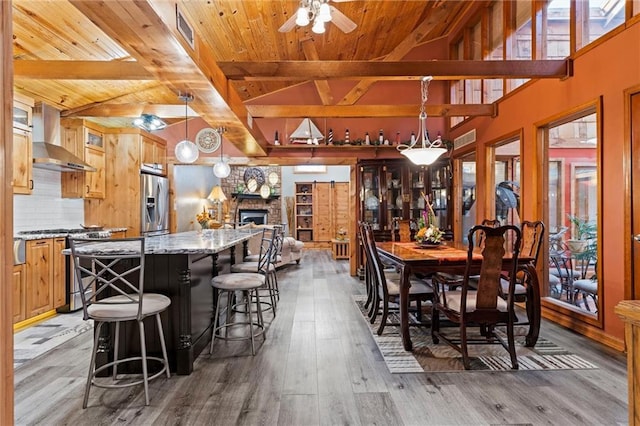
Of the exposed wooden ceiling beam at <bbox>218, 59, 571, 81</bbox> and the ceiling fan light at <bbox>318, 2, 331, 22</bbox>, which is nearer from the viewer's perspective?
the ceiling fan light at <bbox>318, 2, 331, 22</bbox>

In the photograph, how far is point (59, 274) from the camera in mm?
4211

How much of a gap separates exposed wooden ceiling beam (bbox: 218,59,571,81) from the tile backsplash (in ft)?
9.80

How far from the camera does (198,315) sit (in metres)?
2.97

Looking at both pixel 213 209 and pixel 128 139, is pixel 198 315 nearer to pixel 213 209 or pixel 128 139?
pixel 128 139

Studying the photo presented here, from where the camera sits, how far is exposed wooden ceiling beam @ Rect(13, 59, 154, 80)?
3309 millimetres

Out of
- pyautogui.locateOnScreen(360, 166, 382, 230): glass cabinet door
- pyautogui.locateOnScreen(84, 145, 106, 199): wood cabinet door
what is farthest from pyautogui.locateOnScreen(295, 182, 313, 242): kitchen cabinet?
pyautogui.locateOnScreen(84, 145, 106, 199): wood cabinet door

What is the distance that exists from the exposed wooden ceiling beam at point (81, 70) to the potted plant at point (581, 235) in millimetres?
4852

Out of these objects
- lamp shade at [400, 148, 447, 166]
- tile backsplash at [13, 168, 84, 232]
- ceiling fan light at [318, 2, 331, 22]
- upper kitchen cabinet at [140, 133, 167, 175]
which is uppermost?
ceiling fan light at [318, 2, 331, 22]

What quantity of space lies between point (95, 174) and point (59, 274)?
1.63m

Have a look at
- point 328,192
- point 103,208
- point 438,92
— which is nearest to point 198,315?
point 103,208

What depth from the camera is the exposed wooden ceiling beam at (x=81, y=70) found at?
331cm

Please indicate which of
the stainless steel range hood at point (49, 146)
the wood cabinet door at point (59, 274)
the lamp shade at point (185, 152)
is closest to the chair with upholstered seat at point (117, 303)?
the lamp shade at point (185, 152)

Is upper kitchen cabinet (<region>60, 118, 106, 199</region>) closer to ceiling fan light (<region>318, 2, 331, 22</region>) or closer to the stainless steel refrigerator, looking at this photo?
the stainless steel refrigerator

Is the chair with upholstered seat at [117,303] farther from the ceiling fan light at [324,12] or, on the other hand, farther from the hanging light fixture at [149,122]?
the hanging light fixture at [149,122]
